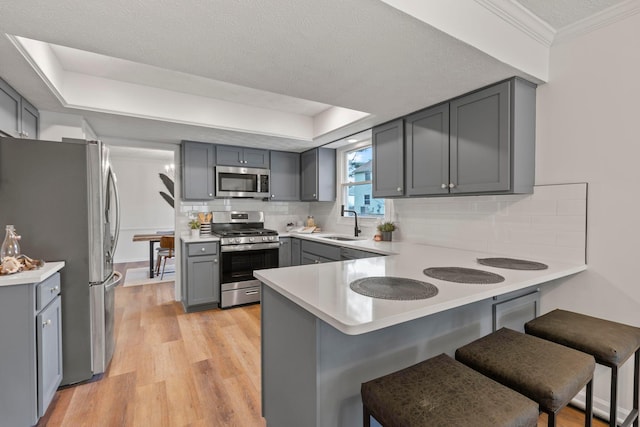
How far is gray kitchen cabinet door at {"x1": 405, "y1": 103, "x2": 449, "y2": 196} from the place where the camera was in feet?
8.11

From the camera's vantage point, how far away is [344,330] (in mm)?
963

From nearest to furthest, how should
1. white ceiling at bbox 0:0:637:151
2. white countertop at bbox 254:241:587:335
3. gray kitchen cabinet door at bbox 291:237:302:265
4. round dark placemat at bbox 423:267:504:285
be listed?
white countertop at bbox 254:241:587:335
white ceiling at bbox 0:0:637:151
round dark placemat at bbox 423:267:504:285
gray kitchen cabinet door at bbox 291:237:302:265

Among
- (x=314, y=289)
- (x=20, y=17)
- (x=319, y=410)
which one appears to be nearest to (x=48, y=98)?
(x=20, y=17)

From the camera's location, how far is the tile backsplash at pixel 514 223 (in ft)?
6.45

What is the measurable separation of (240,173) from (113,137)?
1559 mm

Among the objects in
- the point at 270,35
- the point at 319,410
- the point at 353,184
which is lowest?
the point at 319,410

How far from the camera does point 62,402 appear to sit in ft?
6.55

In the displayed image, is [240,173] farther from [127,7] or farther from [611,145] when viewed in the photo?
[611,145]

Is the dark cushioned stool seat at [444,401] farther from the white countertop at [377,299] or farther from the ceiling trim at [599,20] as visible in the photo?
the ceiling trim at [599,20]

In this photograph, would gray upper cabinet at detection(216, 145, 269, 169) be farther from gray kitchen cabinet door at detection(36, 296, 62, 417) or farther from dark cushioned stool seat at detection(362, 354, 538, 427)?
dark cushioned stool seat at detection(362, 354, 538, 427)

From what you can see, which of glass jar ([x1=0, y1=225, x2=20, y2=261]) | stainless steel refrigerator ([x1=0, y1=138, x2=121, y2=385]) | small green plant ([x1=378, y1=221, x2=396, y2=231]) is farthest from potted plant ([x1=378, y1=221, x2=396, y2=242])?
glass jar ([x1=0, y1=225, x2=20, y2=261])

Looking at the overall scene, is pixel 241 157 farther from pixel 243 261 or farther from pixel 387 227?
pixel 387 227

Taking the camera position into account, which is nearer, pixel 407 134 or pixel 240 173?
pixel 407 134

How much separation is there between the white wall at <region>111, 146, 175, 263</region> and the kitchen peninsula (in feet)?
20.0
